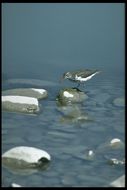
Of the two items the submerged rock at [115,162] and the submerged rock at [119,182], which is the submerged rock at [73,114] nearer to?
the submerged rock at [115,162]

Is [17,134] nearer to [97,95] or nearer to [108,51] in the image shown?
[97,95]

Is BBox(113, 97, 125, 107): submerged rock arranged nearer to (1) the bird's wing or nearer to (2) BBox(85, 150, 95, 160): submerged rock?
(1) the bird's wing

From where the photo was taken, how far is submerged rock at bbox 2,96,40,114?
33.3 feet

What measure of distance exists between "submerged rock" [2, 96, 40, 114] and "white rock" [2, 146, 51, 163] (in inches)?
107

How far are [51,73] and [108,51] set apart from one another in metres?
6.05

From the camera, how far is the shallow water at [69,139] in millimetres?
6988

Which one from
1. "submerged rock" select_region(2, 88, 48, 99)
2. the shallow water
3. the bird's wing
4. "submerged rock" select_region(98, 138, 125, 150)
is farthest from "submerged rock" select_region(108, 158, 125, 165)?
the bird's wing

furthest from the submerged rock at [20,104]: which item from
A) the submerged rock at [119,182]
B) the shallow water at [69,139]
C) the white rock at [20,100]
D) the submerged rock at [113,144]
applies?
the submerged rock at [119,182]

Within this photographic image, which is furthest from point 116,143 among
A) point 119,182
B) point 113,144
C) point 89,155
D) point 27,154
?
point 27,154

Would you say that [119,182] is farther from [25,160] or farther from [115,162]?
[25,160]

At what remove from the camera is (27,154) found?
7.30 metres

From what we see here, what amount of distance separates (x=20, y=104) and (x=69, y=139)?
1.91 meters

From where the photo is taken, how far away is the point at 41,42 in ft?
75.7

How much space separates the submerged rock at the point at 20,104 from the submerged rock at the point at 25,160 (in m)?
2.75
